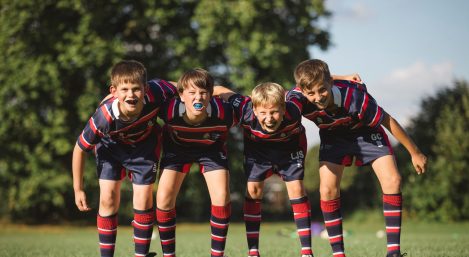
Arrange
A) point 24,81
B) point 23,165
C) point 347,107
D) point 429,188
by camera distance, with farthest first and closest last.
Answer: point 429,188 < point 23,165 < point 24,81 < point 347,107

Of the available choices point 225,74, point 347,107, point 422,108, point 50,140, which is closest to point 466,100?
point 422,108

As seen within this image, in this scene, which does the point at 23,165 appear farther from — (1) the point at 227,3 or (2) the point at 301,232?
(2) the point at 301,232

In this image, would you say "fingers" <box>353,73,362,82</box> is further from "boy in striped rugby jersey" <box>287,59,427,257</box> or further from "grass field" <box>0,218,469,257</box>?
"grass field" <box>0,218,469,257</box>

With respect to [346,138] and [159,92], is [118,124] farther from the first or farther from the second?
[346,138]

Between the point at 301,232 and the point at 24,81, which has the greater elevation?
the point at 24,81

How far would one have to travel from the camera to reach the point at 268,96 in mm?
5727

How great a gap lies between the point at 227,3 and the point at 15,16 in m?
6.99

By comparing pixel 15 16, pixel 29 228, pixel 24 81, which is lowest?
pixel 29 228

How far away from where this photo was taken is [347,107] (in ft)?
19.3

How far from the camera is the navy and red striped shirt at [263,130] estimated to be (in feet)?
19.4

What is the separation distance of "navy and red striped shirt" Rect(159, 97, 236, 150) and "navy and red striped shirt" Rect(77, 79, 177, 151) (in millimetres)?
145

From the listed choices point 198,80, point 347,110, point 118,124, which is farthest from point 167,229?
point 347,110

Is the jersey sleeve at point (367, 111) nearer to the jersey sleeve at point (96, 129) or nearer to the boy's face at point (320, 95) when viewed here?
the boy's face at point (320, 95)

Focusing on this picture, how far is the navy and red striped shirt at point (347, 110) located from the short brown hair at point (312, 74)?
0.64 ft
